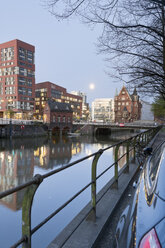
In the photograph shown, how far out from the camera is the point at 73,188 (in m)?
14.6

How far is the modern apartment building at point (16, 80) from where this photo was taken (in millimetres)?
76688

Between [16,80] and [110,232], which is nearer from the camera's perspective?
[110,232]

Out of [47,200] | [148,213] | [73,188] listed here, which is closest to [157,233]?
[148,213]

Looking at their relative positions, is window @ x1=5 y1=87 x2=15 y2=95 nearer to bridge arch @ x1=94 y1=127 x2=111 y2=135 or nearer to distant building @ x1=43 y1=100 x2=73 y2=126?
distant building @ x1=43 y1=100 x2=73 y2=126

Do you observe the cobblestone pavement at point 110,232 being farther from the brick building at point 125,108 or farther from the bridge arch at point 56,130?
the brick building at point 125,108

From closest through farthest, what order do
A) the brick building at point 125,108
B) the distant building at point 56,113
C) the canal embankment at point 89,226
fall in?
the canal embankment at point 89,226 < the distant building at point 56,113 < the brick building at point 125,108

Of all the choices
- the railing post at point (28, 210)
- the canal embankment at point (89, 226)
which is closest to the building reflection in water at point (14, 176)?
the canal embankment at point (89, 226)

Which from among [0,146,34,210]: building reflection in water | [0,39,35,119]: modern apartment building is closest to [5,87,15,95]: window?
[0,39,35,119]: modern apartment building

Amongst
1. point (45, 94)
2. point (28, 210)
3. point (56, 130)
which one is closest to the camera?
point (28, 210)

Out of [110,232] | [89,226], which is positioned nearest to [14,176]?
[89,226]

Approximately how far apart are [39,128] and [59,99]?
57.7 m

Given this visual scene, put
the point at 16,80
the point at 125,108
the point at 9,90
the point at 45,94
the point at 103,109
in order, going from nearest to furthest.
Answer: the point at 16,80, the point at 9,90, the point at 125,108, the point at 45,94, the point at 103,109

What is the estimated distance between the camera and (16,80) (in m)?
76.4

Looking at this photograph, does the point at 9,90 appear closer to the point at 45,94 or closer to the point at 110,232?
the point at 45,94
